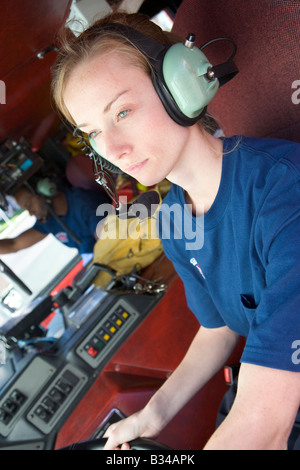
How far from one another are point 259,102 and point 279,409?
31.3 inches

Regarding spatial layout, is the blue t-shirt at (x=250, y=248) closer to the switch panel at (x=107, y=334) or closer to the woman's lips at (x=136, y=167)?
the woman's lips at (x=136, y=167)

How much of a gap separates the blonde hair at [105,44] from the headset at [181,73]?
0.05ft

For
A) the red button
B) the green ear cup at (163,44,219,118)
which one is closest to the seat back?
the green ear cup at (163,44,219,118)

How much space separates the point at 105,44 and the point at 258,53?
1.33 ft

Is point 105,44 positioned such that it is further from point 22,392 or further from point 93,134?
point 22,392

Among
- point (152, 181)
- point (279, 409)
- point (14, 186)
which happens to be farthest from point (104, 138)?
point (14, 186)

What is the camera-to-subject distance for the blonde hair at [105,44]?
896 mm

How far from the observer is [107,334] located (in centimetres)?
144

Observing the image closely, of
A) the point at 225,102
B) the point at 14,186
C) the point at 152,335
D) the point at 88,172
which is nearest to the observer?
the point at 225,102

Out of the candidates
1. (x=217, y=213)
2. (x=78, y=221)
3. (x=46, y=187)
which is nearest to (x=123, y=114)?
(x=217, y=213)

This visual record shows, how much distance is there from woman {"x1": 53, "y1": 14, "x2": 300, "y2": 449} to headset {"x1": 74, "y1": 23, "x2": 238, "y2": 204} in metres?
0.02

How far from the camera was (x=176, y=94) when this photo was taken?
0.85m

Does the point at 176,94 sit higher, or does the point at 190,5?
the point at 190,5

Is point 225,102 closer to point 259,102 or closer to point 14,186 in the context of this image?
point 259,102
